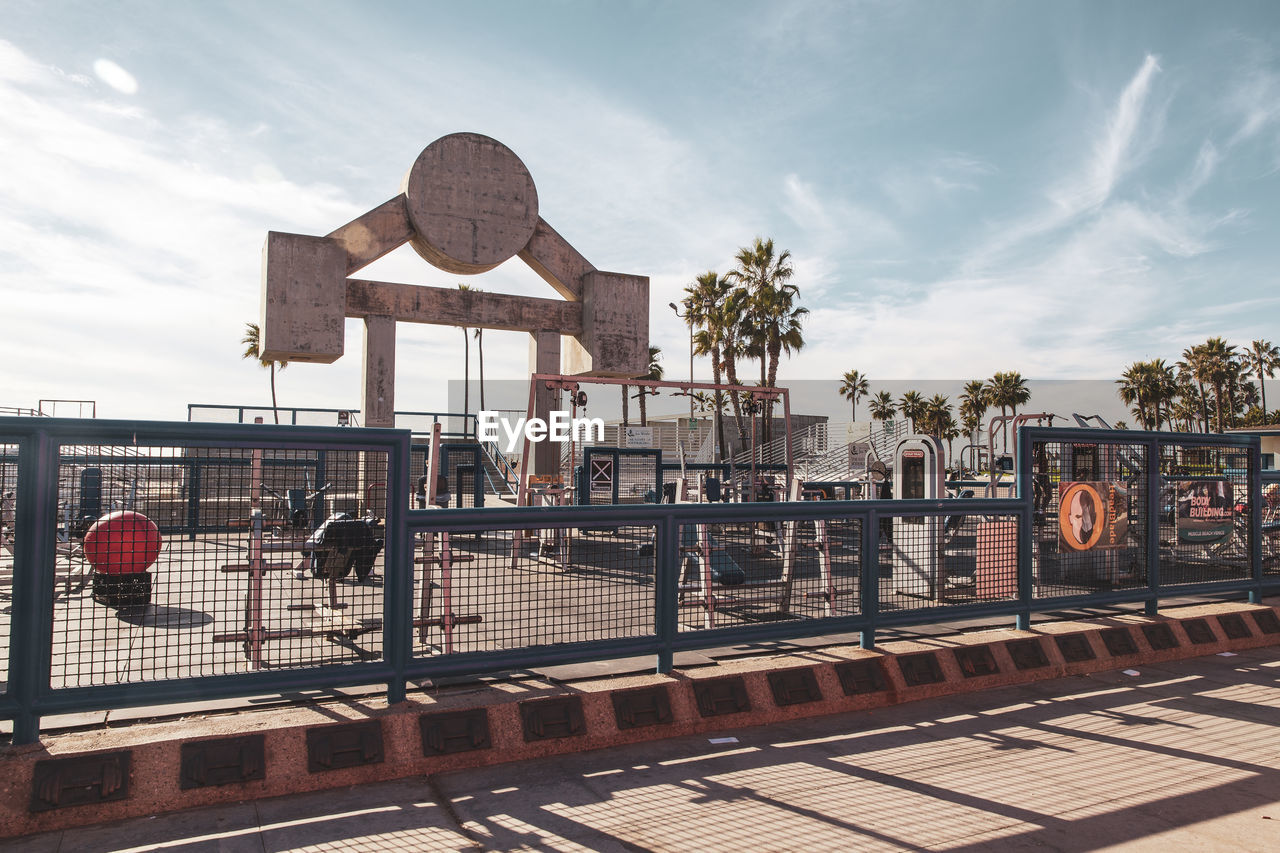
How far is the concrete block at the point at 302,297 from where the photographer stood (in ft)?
53.3

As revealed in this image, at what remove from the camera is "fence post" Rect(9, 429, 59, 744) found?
3480mm

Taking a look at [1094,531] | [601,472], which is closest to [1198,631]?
[1094,531]

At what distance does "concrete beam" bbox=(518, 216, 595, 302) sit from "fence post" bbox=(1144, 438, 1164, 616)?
14.3m

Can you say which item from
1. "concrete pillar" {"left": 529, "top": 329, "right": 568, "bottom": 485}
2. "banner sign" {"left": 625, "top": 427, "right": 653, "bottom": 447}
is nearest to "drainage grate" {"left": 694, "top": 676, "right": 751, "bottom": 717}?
"banner sign" {"left": 625, "top": 427, "right": 653, "bottom": 447}

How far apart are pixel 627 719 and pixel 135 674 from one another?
3.58m

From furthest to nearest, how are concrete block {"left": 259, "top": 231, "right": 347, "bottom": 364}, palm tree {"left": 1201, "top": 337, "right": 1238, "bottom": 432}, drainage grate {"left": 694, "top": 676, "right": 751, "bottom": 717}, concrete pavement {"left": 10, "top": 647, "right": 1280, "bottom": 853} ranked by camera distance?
palm tree {"left": 1201, "top": 337, "right": 1238, "bottom": 432}
concrete block {"left": 259, "top": 231, "right": 347, "bottom": 364}
drainage grate {"left": 694, "top": 676, "right": 751, "bottom": 717}
concrete pavement {"left": 10, "top": 647, "right": 1280, "bottom": 853}

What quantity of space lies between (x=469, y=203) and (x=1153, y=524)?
15.0m

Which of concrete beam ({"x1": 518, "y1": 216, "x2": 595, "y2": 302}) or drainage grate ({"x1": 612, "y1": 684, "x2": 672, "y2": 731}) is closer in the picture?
drainage grate ({"x1": 612, "y1": 684, "x2": 672, "y2": 731})

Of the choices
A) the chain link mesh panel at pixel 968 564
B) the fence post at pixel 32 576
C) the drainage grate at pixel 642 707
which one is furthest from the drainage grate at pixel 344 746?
the chain link mesh panel at pixel 968 564

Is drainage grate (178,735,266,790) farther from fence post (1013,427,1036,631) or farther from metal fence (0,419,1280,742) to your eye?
fence post (1013,427,1036,631)

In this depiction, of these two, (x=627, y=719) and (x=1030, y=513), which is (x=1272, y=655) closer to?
(x=1030, y=513)

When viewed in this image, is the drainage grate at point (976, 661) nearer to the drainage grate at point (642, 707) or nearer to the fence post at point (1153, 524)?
the fence post at point (1153, 524)

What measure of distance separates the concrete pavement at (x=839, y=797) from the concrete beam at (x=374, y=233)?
595 inches

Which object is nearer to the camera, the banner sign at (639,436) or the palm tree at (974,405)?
the banner sign at (639,436)
